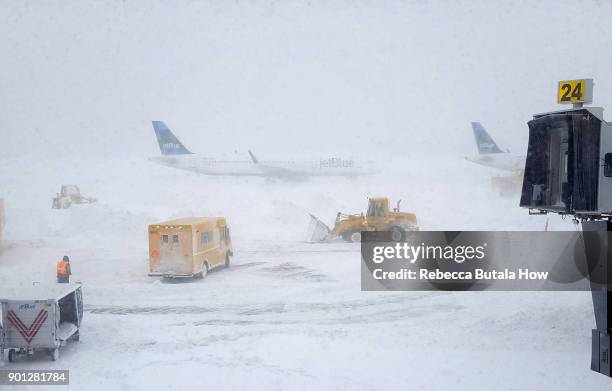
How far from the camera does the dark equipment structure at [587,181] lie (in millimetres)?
8359

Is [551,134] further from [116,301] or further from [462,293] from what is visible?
[116,301]

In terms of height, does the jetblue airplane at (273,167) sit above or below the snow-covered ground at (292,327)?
above

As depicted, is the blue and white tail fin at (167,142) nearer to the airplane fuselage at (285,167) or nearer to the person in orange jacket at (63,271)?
the airplane fuselage at (285,167)

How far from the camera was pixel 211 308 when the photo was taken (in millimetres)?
14734

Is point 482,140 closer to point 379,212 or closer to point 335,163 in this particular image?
point 335,163

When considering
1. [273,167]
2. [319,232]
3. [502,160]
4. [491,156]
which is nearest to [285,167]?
[273,167]

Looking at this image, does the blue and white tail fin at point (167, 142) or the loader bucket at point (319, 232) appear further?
the blue and white tail fin at point (167, 142)

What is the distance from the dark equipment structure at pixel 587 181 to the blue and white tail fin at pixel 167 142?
47.0 metres

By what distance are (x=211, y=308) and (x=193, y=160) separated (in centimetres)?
3874

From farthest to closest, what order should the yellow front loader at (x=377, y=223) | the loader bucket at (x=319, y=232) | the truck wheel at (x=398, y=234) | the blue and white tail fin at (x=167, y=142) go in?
1. the blue and white tail fin at (x=167, y=142)
2. the loader bucket at (x=319, y=232)
3. the yellow front loader at (x=377, y=223)
4. the truck wheel at (x=398, y=234)

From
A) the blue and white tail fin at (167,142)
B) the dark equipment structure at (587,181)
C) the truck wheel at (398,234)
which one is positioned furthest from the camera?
the blue and white tail fin at (167,142)

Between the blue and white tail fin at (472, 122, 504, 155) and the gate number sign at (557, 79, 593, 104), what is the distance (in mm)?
43431

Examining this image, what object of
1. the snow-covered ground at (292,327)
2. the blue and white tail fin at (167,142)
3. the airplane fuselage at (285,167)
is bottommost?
the snow-covered ground at (292,327)

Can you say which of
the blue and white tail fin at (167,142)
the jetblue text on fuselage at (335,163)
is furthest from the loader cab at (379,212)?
the blue and white tail fin at (167,142)
